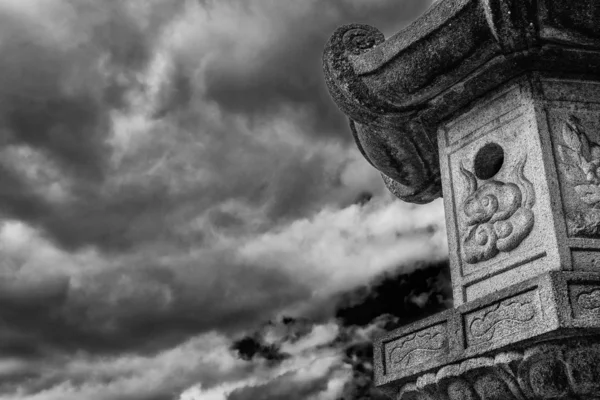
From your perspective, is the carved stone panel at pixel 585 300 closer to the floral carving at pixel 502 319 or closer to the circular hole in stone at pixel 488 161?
the floral carving at pixel 502 319

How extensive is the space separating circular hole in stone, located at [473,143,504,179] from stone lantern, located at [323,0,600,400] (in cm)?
1

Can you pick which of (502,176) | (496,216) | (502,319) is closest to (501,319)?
(502,319)

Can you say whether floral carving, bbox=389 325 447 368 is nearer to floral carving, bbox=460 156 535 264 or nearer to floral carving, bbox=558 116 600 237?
floral carving, bbox=460 156 535 264

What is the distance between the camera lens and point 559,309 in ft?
15.6

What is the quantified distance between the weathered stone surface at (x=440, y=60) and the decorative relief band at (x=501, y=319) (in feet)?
6.78

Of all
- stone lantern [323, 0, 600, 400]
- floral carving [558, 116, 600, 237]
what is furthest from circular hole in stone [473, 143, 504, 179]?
floral carving [558, 116, 600, 237]

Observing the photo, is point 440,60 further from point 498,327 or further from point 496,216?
point 498,327

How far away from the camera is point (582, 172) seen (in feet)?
18.6

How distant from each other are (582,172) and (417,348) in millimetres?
1950

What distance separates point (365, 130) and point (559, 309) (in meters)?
2.97

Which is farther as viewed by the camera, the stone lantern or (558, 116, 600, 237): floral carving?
(558, 116, 600, 237): floral carving

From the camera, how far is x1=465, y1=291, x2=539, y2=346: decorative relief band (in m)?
4.93

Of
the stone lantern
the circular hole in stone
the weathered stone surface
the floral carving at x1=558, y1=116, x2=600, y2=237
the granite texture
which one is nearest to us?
the granite texture

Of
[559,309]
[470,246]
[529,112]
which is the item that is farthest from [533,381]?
[529,112]
